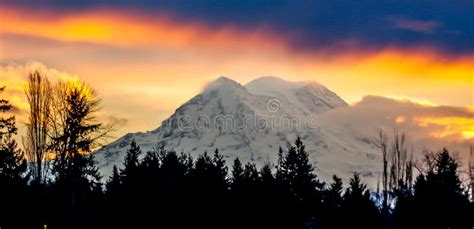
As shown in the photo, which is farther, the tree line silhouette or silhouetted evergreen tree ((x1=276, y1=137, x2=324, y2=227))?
silhouetted evergreen tree ((x1=276, y1=137, x2=324, y2=227))

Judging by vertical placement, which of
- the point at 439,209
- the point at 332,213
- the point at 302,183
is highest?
the point at 302,183

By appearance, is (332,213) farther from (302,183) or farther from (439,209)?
(302,183)

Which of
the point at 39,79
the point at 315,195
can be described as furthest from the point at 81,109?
the point at 315,195

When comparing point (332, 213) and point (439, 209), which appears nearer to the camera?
point (332, 213)

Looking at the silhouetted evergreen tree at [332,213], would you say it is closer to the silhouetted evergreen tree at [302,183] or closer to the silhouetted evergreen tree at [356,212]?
the silhouetted evergreen tree at [356,212]

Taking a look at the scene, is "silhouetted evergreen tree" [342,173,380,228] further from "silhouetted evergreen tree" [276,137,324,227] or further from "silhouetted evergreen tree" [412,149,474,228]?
"silhouetted evergreen tree" [276,137,324,227]

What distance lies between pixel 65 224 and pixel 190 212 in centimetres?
827

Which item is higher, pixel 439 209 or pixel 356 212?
pixel 439 209

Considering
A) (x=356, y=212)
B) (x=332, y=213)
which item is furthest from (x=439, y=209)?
(x=332, y=213)

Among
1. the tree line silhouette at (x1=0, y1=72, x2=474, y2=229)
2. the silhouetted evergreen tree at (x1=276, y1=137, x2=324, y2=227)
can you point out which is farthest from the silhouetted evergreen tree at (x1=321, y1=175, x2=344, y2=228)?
the silhouetted evergreen tree at (x1=276, y1=137, x2=324, y2=227)

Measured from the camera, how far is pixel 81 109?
52.2 m

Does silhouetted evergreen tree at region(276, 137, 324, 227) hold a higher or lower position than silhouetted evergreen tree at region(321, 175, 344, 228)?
higher

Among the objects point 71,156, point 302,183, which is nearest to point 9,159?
point 71,156

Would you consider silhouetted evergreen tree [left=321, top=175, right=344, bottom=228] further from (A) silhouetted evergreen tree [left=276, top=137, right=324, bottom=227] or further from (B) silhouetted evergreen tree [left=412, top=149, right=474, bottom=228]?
(A) silhouetted evergreen tree [left=276, top=137, right=324, bottom=227]
